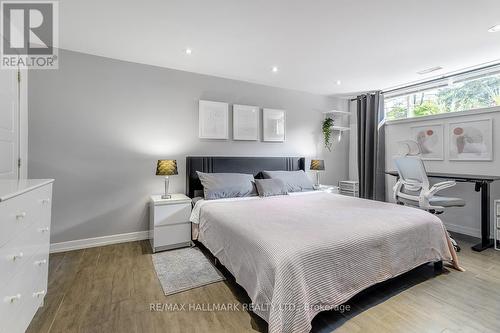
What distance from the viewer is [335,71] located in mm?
3596

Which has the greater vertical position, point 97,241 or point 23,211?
point 23,211

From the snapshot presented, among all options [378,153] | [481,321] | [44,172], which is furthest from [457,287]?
[44,172]

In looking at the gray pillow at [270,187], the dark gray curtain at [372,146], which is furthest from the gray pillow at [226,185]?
the dark gray curtain at [372,146]

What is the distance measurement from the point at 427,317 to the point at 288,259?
1.21 metres

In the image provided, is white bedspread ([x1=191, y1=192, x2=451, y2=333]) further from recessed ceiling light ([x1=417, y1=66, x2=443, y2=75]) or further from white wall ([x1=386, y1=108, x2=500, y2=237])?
recessed ceiling light ([x1=417, y1=66, x2=443, y2=75])

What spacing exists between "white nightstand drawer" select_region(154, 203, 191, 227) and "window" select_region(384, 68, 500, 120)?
4.24m

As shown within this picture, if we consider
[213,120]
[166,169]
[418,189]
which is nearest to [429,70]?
[418,189]

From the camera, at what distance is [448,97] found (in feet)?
12.3

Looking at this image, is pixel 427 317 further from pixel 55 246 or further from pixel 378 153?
pixel 55 246

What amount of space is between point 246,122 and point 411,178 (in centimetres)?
255

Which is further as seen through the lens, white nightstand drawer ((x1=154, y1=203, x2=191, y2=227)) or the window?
the window

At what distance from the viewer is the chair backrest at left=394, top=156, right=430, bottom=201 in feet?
9.34

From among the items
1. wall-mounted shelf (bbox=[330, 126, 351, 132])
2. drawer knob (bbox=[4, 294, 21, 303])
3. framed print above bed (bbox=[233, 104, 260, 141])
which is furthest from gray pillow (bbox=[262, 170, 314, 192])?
drawer knob (bbox=[4, 294, 21, 303])

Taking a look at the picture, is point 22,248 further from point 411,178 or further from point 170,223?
point 411,178
